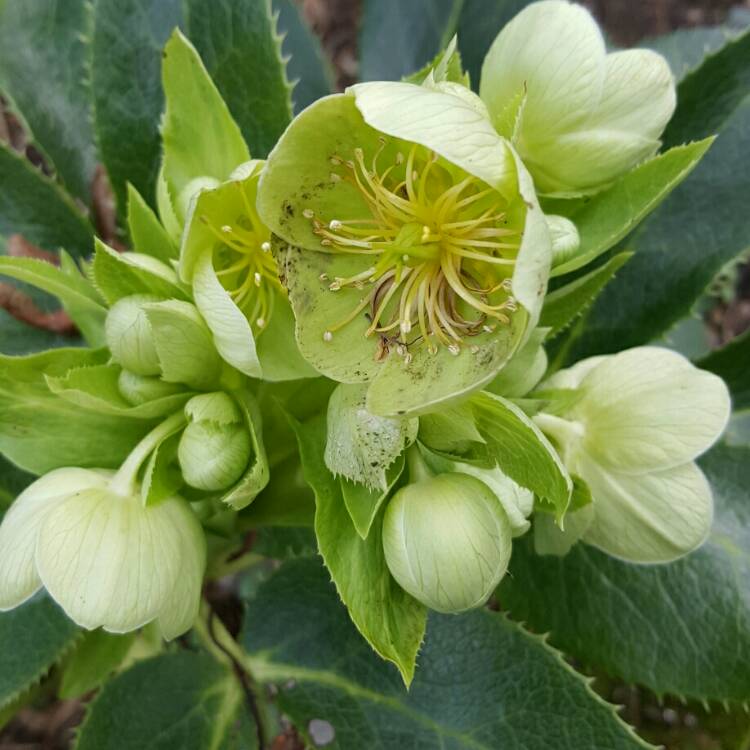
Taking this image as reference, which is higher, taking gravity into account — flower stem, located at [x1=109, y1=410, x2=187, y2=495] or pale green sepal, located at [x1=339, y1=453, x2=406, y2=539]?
flower stem, located at [x1=109, y1=410, x2=187, y2=495]

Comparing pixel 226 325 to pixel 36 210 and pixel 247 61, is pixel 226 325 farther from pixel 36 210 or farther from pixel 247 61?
pixel 36 210

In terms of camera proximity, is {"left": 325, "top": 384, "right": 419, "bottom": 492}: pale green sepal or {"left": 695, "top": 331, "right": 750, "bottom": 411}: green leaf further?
{"left": 695, "top": 331, "right": 750, "bottom": 411}: green leaf

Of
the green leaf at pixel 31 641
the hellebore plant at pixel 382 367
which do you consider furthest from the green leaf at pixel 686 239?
the green leaf at pixel 31 641

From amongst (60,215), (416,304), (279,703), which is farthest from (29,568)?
(60,215)

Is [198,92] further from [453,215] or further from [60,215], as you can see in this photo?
[60,215]

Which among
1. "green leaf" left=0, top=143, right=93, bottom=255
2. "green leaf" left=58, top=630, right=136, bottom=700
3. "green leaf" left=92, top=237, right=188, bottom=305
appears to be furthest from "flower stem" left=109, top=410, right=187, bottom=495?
"green leaf" left=0, top=143, right=93, bottom=255

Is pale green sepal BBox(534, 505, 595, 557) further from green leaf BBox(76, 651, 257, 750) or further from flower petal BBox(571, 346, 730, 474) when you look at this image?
green leaf BBox(76, 651, 257, 750)

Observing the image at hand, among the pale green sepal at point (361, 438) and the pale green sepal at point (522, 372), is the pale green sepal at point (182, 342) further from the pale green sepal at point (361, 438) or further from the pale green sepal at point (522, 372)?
Result: the pale green sepal at point (522, 372)
